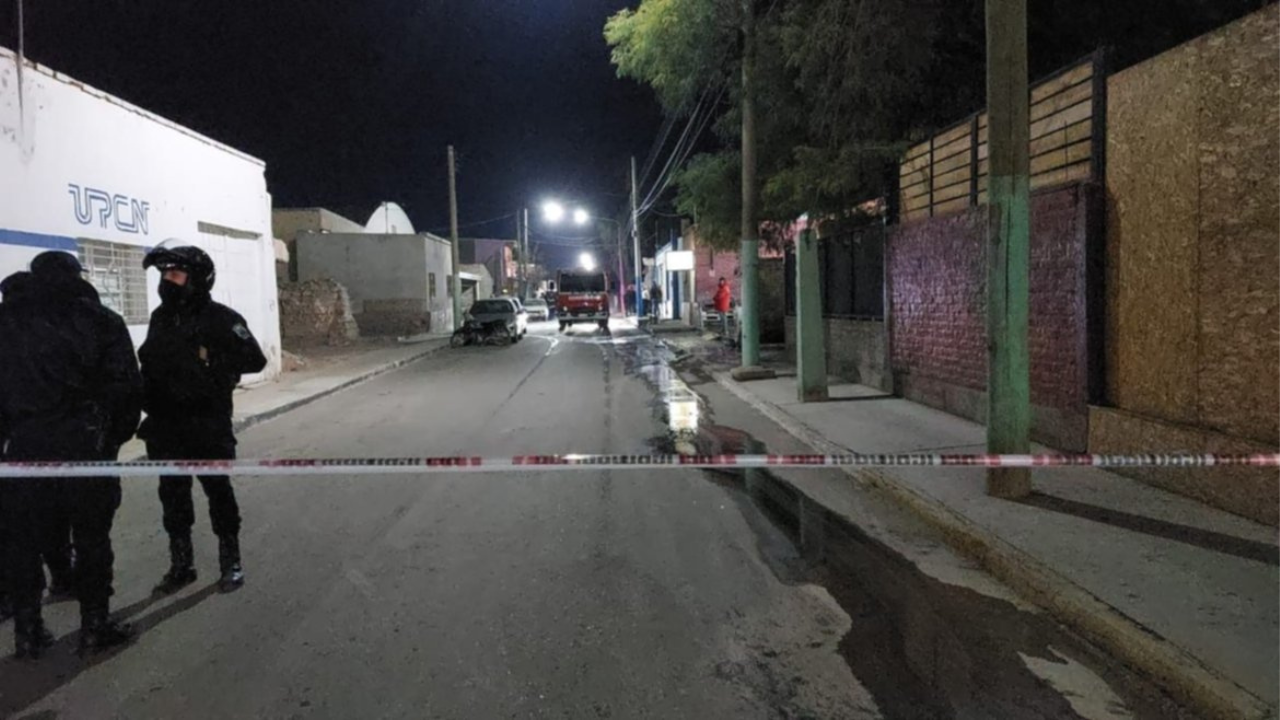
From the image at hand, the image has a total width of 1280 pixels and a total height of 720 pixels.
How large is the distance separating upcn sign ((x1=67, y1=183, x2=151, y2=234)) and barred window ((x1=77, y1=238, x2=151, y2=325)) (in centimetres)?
28

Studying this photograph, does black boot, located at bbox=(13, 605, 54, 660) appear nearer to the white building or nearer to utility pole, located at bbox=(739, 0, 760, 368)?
the white building

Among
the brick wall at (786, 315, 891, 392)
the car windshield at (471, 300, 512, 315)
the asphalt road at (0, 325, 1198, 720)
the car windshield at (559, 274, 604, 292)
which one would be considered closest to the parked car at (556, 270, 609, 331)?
the car windshield at (559, 274, 604, 292)

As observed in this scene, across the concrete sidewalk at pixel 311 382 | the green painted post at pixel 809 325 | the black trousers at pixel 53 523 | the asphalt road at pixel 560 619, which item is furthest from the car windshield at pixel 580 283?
the black trousers at pixel 53 523

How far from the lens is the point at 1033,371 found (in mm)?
9328

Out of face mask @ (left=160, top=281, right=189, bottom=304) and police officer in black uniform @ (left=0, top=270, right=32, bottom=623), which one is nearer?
police officer in black uniform @ (left=0, top=270, right=32, bottom=623)

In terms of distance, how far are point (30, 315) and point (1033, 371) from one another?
8378 mm

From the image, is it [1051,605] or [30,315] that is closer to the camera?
[30,315]

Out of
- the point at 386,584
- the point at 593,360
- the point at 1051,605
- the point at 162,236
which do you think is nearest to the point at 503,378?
the point at 593,360

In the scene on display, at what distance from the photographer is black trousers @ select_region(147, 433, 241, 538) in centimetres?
542

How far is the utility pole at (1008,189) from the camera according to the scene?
6.91 meters

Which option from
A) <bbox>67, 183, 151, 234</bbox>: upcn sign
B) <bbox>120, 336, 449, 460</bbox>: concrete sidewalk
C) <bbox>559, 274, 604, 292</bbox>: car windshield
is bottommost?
<bbox>120, 336, 449, 460</bbox>: concrete sidewalk

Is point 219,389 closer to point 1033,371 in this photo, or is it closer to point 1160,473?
point 1160,473

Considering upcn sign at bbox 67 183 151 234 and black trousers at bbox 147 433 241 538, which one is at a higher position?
upcn sign at bbox 67 183 151 234

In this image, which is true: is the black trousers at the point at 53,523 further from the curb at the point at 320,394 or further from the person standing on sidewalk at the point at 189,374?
the curb at the point at 320,394
